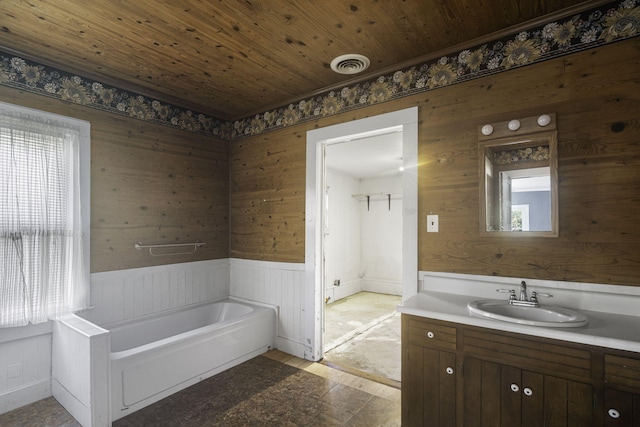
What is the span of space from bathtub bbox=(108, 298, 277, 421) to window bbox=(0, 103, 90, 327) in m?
0.59

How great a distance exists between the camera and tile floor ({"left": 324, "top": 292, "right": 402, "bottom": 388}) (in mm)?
2912

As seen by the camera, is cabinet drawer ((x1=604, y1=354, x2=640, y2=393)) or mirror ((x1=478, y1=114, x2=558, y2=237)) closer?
cabinet drawer ((x1=604, y1=354, x2=640, y2=393))

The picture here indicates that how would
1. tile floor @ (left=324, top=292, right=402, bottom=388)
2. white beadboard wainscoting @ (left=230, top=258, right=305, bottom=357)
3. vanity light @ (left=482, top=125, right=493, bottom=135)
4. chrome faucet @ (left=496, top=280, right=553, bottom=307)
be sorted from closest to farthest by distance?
chrome faucet @ (left=496, top=280, right=553, bottom=307), vanity light @ (left=482, top=125, right=493, bottom=135), tile floor @ (left=324, top=292, right=402, bottom=388), white beadboard wainscoting @ (left=230, top=258, right=305, bottom=357)

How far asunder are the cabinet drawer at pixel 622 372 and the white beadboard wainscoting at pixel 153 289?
328cm

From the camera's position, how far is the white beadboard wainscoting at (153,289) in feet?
8.93

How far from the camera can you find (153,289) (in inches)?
121

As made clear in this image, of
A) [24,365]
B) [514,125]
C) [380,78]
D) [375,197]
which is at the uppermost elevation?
[380,78]

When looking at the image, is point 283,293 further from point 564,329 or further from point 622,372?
point 622,372

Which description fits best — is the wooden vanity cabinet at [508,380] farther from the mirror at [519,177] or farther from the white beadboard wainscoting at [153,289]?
the white beadboard wainscoting at [153,289]

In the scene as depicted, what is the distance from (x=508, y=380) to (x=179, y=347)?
2.21 meters

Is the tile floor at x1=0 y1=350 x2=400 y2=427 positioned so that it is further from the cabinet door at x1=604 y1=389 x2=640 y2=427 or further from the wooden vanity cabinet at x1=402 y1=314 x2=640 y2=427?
the cabinet door at x1=604 y1=389 x2=640 y2=427

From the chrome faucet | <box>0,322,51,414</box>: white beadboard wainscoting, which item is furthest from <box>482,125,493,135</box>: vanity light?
<box>0,322,51,414</box>: white beadboard wainscoting

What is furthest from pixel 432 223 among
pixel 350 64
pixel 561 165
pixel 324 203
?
pixel 350 64

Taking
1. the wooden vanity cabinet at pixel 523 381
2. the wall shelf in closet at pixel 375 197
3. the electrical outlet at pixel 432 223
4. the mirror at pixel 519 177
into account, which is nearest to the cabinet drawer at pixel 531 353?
the wooden vanity cabinet at pixel 523 381
